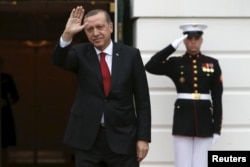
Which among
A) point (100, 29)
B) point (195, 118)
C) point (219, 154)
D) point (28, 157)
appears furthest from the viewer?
point (28, 157)

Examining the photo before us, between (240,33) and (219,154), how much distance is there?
1.13m

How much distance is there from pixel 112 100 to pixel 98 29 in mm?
471

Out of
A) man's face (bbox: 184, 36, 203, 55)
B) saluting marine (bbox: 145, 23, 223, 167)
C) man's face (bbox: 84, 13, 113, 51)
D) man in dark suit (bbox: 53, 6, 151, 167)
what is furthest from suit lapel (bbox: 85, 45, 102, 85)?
man's face (bbox: 184, 36, 203, 55)

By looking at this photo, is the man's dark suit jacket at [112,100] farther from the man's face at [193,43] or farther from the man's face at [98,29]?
the man's face at [193,43]

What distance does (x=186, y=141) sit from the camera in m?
5.22

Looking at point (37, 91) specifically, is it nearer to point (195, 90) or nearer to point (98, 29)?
point (195, 90)

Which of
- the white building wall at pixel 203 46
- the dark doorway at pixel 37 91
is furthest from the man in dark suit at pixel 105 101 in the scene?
the dark doorway at pixel 37 91

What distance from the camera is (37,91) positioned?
10375 mm

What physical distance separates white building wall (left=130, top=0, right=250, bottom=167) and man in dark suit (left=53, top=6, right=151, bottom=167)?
1556 millimetres

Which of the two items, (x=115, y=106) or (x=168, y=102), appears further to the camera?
(x=168, y=102)

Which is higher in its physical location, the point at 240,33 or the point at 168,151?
the point at 240,33

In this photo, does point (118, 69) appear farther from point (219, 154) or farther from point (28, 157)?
point (28, 157)

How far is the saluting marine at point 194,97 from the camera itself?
516 cm

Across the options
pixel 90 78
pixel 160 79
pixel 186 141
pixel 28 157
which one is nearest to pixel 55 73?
pixel 28 157
